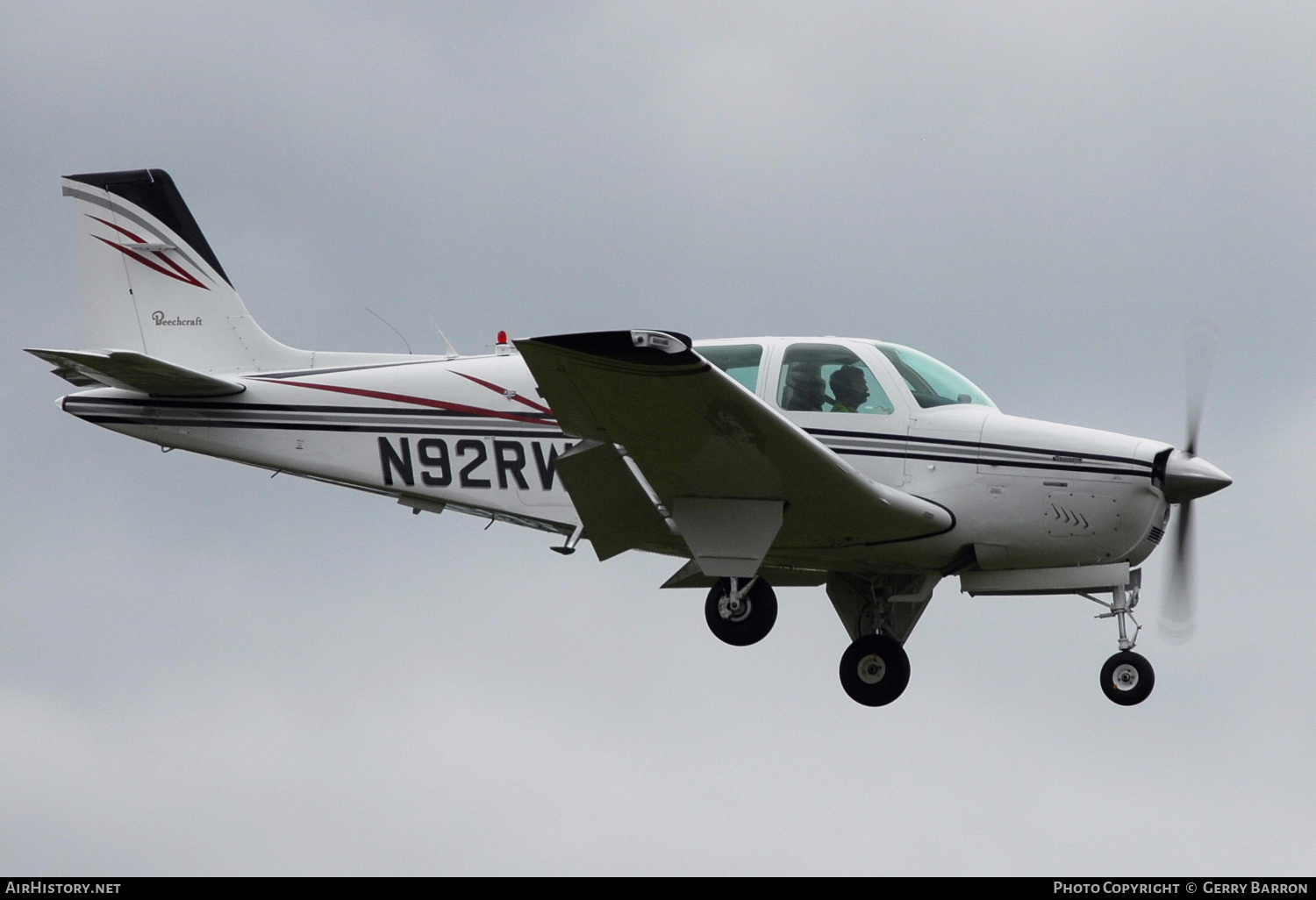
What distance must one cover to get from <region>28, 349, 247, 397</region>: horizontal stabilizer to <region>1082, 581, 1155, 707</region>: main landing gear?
817cm

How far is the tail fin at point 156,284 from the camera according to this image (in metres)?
14.9

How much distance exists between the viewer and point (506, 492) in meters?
13.5

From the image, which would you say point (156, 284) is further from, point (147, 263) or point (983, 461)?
point (983, 461)

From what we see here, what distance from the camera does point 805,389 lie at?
12695mm

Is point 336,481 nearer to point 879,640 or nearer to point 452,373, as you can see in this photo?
point 452,373

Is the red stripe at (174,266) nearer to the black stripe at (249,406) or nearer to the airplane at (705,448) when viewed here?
the airplane at (705,448)

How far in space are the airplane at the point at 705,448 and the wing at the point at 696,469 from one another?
0.02m

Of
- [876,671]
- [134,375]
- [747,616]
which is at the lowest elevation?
[876,671]

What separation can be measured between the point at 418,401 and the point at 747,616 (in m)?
3.58

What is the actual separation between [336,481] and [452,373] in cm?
152

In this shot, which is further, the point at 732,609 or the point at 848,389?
the point at 732,609

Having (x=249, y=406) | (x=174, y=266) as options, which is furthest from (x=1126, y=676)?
(x=174, y=266)
